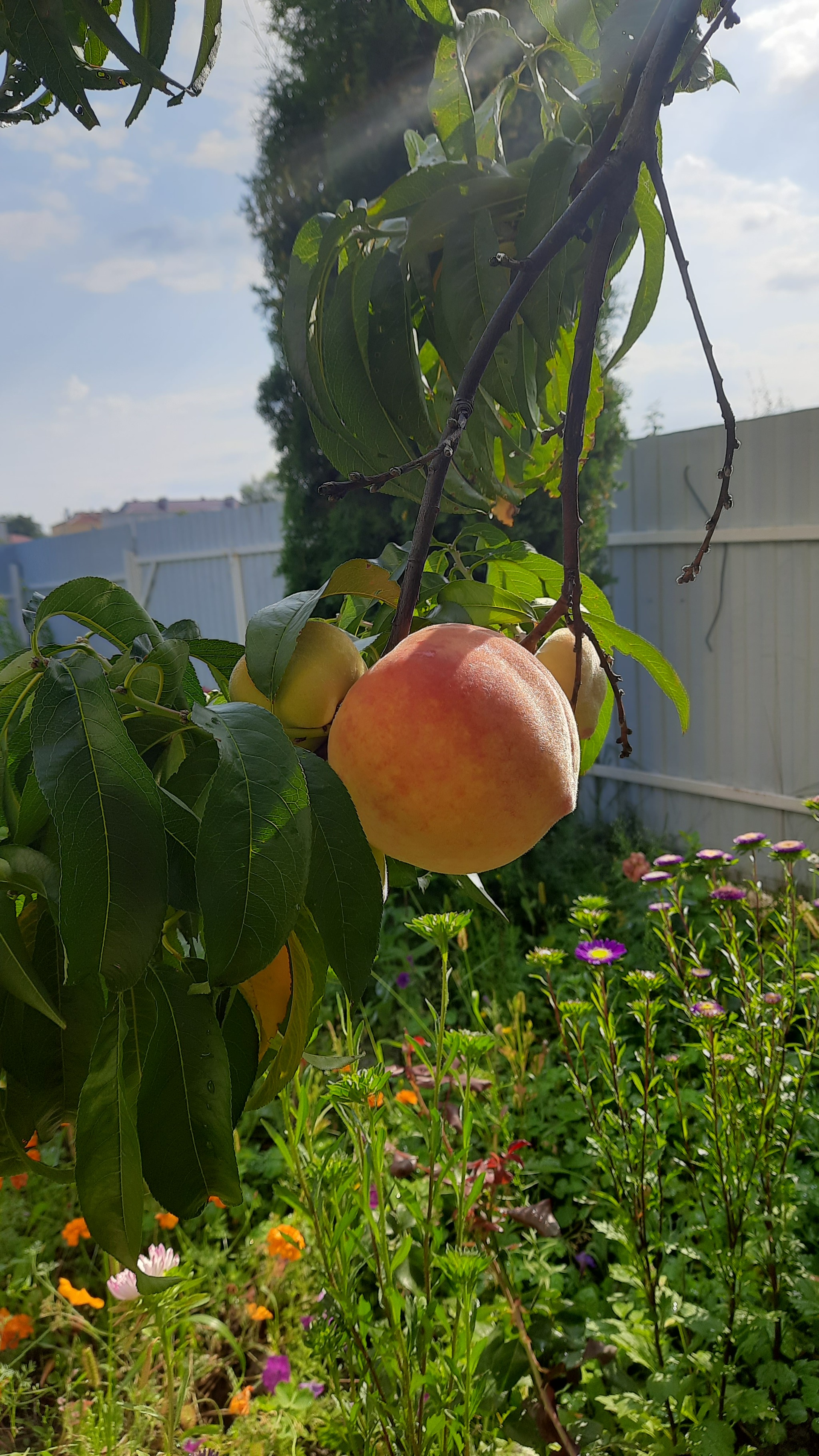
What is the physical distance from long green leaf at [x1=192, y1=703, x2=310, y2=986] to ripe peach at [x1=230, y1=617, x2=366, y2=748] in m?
0.07

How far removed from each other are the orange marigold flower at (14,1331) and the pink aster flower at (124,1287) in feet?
1.01

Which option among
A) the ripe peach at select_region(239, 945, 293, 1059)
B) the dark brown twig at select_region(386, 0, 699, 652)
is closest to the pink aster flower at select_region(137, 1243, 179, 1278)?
the ripe peach at select_region(239, 945, 293, 1059)

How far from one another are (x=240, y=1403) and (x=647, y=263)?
1.36 m

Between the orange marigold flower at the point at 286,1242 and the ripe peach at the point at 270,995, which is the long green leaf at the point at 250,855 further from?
the orange marigold flower at the point at 286,1242

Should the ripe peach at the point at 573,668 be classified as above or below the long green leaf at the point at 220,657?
below

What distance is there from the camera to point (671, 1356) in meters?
1.15

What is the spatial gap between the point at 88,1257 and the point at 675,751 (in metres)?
2.86

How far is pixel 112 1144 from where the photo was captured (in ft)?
1.11

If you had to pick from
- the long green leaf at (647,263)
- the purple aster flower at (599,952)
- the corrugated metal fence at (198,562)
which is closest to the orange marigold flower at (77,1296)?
the purple aster flower at (599,952)

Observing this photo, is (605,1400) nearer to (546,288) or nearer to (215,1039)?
(215,1039)

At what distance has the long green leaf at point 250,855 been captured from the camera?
0.28 m

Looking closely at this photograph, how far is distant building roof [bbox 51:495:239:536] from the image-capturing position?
24250 millimetres

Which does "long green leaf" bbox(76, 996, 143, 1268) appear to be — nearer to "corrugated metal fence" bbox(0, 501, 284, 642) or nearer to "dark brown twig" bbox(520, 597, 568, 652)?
"dark brown twig" bbox(520, 597, 568, 652)

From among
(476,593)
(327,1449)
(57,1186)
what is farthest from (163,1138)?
(57,1186)
